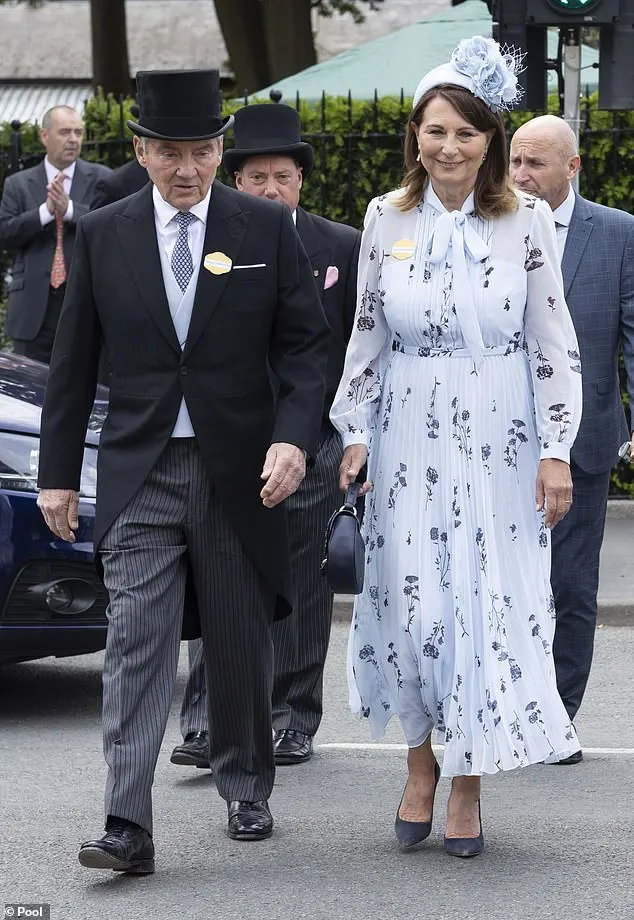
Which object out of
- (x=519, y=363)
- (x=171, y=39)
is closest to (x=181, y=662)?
(x=519, y=363)

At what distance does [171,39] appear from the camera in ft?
107

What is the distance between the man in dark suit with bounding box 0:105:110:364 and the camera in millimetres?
10859

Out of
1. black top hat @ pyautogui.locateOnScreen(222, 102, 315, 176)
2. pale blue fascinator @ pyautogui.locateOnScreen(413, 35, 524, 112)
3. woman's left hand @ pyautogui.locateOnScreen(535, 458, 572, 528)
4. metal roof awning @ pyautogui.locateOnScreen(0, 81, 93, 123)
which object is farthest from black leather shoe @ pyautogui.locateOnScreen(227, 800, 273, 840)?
metal roof awning @ pyautogui.locateOnScreen(0, 81, 93, 123)

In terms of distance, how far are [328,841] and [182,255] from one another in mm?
1640

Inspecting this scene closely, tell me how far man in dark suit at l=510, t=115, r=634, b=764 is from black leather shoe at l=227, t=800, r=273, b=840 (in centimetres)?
138

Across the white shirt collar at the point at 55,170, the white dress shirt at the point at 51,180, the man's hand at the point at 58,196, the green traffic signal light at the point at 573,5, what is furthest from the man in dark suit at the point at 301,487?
the white shirt collar at the point at 55,170

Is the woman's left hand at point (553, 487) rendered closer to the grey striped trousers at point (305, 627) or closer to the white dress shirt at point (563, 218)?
the grey striped trousers at point (305, 627)

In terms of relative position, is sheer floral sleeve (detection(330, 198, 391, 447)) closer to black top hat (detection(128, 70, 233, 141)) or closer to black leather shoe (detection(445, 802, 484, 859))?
black top hat (detection(128, 70, 233, 141))

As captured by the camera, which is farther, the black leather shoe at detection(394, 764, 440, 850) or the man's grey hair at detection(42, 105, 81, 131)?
the man's grey hair at detection(42, 105, 81, 131)

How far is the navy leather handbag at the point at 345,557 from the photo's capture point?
4.62 m

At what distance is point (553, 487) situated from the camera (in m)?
4.68

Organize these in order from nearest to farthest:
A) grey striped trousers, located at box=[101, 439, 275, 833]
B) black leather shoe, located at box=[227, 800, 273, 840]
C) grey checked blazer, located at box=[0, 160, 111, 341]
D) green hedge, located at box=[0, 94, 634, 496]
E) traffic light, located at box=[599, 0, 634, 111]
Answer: grey striped trousers, located at box=[101, 439, 275, 833], black leather shoe, located at box=[227, 800, 273, 840], traffic light, located at box=[599, 0, 634, 111], grey checked blazer, located at box=[0, 160, 111, 341], green hedge, located at box=[0, 94, 634, 496]

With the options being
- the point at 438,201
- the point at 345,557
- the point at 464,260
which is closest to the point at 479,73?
the point at 438,201

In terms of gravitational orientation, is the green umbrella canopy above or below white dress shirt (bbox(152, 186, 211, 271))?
above
